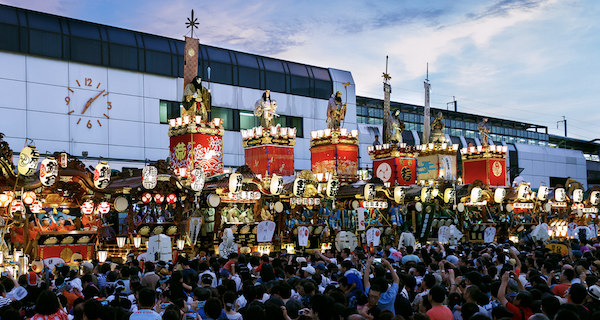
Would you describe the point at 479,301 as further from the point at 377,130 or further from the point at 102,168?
the point at 377,130

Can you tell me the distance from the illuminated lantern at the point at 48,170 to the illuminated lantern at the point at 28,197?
0.81 m

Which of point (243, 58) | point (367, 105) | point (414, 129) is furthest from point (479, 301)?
point (414, 129)

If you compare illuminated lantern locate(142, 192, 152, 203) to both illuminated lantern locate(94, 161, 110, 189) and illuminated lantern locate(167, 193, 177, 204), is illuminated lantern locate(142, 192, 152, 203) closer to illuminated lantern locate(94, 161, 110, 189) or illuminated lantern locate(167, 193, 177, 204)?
illuminated lantern locate(167, 193, 177, 204)

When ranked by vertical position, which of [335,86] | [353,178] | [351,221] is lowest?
[351,221]

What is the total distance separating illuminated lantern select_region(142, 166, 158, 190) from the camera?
20.4 m

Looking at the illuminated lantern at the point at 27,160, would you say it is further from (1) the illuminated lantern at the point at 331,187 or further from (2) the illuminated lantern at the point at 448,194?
(2) the illuminated lantern at the point at 448,194

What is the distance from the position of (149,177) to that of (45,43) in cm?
1464

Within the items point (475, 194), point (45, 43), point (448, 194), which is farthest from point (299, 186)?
point (45, 43)

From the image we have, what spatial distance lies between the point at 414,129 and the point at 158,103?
2938cm

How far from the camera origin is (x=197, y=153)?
2773 cm

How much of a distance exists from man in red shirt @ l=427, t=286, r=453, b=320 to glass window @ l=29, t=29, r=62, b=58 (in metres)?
28.7

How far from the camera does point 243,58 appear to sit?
38719 millimetres

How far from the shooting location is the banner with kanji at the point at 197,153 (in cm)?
2766

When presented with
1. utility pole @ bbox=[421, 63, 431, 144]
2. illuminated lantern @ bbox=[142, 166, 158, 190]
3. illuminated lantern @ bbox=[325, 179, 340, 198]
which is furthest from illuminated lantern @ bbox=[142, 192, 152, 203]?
utility pole @ bbox=[421, 63, 431, 144]
